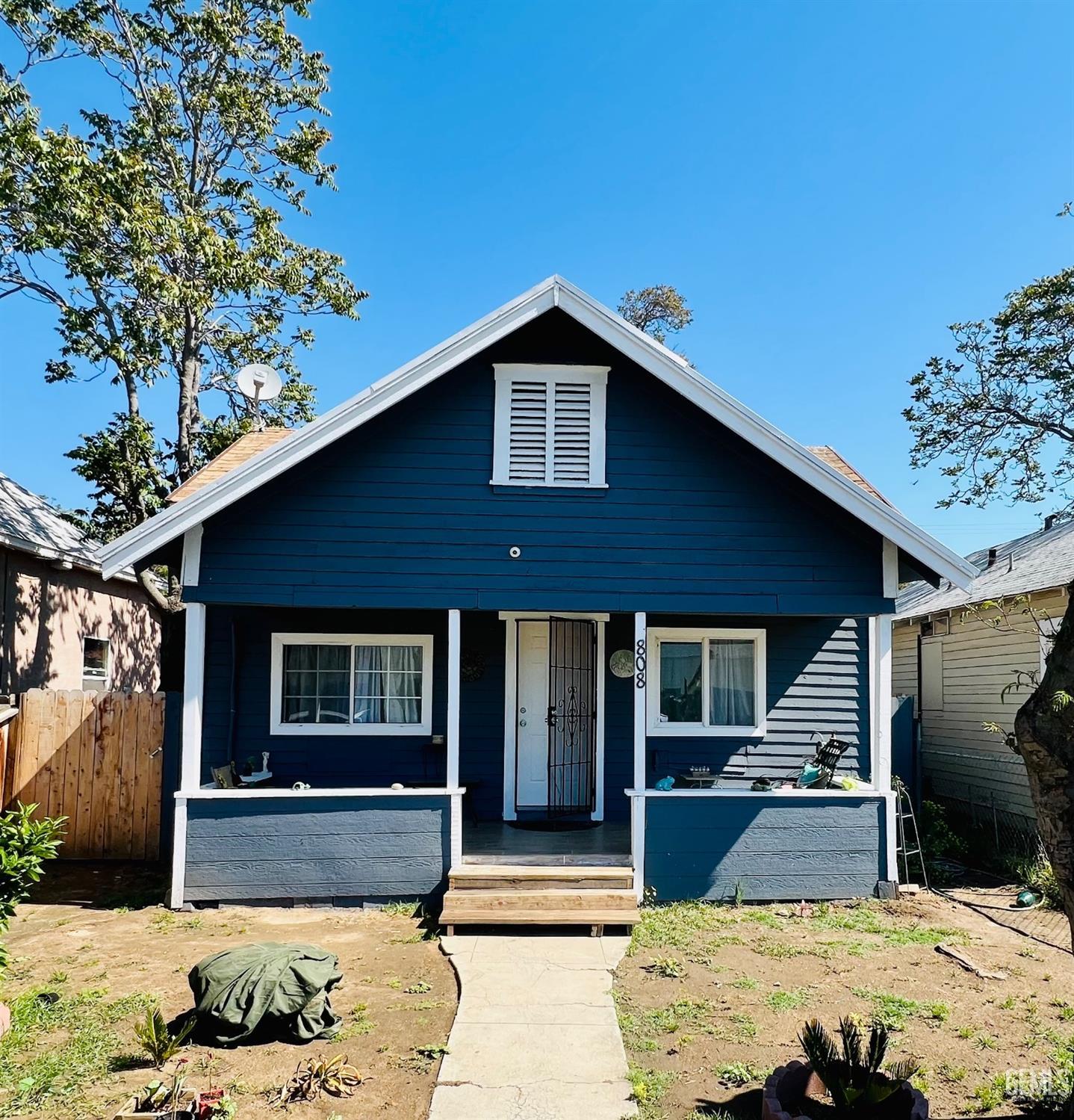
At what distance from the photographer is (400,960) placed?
6.13 metres

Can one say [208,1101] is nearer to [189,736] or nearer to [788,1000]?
[788,1000]

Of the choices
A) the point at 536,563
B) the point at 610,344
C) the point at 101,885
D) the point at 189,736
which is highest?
the point at 610,344

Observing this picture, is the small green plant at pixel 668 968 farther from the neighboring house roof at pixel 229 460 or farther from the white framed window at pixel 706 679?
the neighboring house roof at pixel 229 460

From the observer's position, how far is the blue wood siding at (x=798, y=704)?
30.5ft

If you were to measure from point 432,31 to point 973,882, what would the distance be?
13.5 m

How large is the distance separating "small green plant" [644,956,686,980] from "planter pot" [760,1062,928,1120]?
204 centimetres

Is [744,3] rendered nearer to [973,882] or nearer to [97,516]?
[973,882]

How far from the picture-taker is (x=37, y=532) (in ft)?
40.2

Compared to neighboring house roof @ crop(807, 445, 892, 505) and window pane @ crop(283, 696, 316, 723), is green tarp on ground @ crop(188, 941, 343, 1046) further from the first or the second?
neighboring house roof @ crop(807, 445, 892, 505)

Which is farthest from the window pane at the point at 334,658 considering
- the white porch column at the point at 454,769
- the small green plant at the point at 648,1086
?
the small green plant at the point at 648,1086

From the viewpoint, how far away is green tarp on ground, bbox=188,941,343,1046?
177 inches

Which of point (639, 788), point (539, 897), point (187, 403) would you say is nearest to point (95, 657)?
point (187, 403)

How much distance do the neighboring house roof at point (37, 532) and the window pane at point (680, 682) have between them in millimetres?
7032

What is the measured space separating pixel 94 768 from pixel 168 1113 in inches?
259
